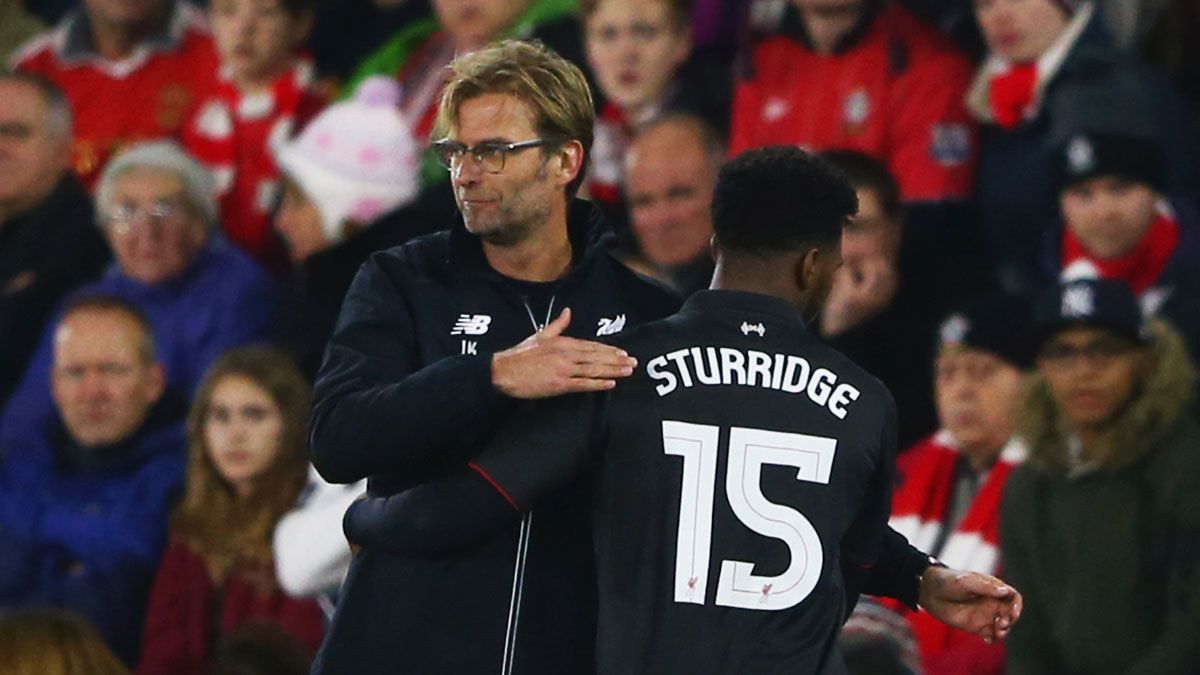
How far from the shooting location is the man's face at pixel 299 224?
8.33 meters

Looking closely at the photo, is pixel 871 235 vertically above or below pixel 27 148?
below

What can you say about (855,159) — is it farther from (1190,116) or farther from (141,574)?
(141,574)

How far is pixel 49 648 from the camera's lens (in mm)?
3596

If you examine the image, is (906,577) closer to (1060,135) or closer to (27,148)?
(1060,135)

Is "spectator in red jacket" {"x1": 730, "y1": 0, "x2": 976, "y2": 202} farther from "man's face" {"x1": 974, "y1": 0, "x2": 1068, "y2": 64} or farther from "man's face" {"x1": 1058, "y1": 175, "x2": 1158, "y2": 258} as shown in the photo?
"man's face" {"x1": 1058, "y1": 175, "x2": 1158, "y2": 258}

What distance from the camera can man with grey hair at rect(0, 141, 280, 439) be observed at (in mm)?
8125

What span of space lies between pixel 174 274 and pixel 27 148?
1.14 metres

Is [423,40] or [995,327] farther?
[423,40]

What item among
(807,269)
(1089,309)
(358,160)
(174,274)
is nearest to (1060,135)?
(1089,309)

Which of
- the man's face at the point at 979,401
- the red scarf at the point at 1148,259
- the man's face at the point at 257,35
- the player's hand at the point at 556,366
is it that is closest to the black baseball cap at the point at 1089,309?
the man's face at the point at 979,401

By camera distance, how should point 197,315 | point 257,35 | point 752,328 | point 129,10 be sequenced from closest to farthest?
point 752,328 → point 197,315 → point 257,35 → point 129,10

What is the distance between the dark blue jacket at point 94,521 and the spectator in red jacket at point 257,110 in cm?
108

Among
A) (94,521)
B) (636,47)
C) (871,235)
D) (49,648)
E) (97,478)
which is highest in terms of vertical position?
(636,47)

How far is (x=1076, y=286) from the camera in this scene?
6465 millimetres
